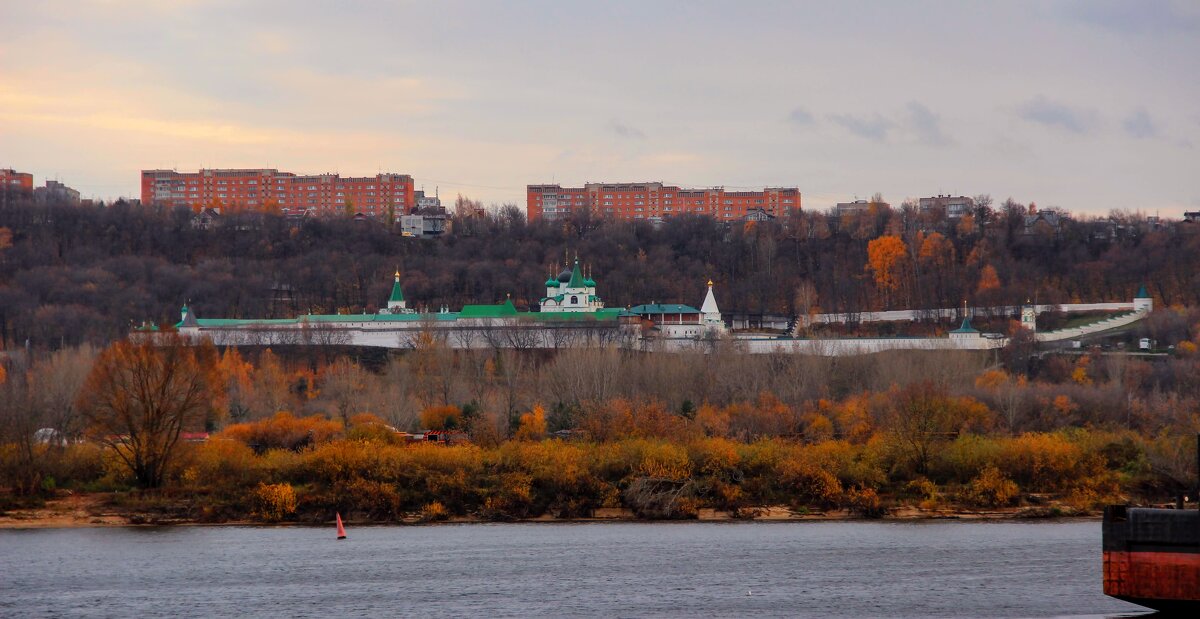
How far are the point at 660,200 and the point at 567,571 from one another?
121 meters

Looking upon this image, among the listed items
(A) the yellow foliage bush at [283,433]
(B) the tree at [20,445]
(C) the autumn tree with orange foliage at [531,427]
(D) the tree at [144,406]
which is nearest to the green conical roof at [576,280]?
(C) the autumn tree with orange foliage at [531,427]

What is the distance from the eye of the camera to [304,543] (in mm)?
32781

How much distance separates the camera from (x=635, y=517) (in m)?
36.2

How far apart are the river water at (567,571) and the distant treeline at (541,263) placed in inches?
1861

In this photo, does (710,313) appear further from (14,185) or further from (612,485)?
(14,185)

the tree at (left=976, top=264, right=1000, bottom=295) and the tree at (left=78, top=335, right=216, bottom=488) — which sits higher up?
the tree at (left=976, top=264, right=1000, bottom=295)

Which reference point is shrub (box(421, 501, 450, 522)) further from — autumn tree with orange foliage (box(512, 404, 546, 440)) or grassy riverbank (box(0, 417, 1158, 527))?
autumn tree with orange foliage (box(512, 404, 546, 440))

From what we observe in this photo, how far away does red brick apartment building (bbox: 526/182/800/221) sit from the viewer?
148 metres

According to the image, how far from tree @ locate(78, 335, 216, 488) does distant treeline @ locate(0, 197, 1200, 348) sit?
3835 centimetres

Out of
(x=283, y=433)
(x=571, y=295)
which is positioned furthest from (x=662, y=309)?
(x=283, y=433)

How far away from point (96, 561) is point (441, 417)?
18.0m

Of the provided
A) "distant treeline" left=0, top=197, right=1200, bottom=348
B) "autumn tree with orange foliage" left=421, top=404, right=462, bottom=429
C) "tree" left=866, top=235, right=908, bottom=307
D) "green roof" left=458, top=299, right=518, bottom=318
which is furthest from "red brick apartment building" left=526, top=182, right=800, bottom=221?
"autumn tree with orange foliage" left=421, top=404, right=462, bottom=429

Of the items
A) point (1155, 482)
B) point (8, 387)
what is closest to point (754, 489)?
point (1155, 482)

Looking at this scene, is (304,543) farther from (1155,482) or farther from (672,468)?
(1155,482)
